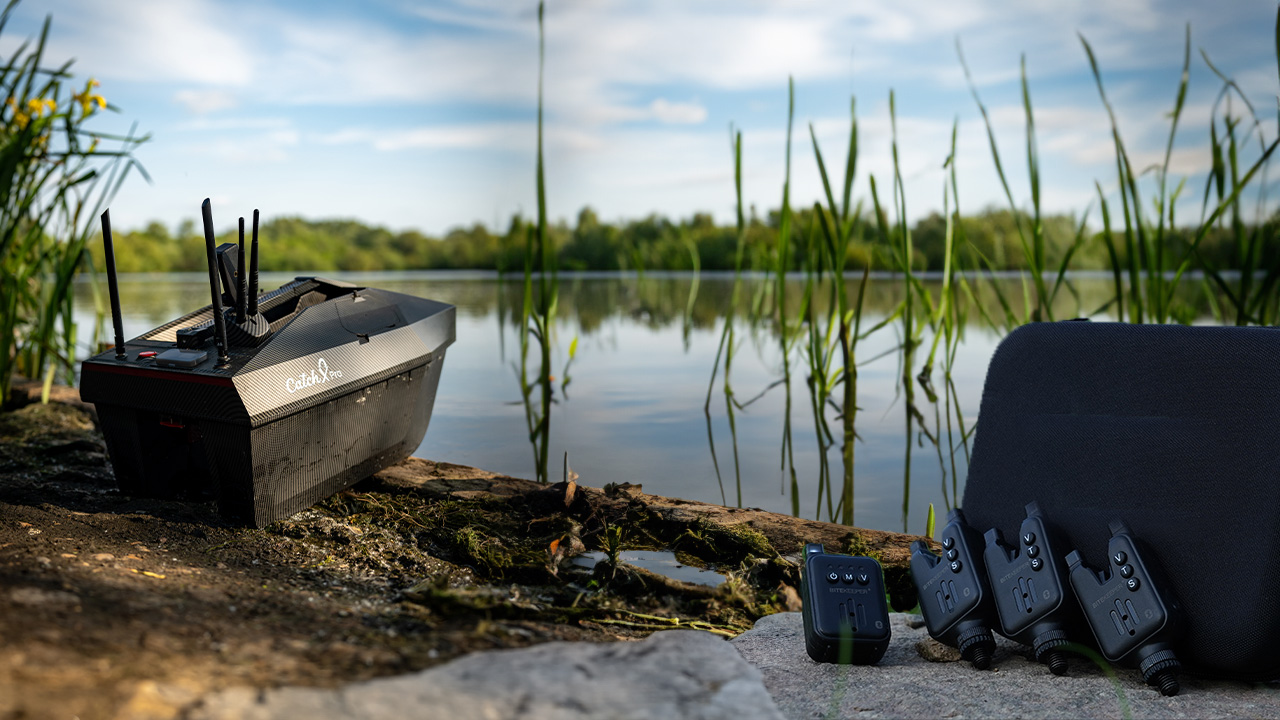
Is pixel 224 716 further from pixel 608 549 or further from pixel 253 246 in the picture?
pixel 253 246

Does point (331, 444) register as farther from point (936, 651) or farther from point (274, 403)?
point (936, 651)

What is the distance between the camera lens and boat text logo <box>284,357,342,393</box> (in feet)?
7.25

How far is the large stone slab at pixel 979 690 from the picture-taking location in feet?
4.99

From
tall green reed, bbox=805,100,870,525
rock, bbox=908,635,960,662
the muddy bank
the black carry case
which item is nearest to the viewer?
the muddy bank

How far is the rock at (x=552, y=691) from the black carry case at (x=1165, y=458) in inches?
37.5

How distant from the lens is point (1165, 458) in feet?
5.88

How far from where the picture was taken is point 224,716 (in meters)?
1.10

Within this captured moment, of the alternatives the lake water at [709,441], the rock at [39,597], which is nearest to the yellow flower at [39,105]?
the lake water at [709,441]

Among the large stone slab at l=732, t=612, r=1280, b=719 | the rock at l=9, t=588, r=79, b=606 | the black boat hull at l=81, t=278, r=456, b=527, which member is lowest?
the large stone slab at l=732, t=612, r=1280, b=719

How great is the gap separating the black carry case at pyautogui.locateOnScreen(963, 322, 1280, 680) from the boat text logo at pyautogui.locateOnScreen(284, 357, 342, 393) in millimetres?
1798

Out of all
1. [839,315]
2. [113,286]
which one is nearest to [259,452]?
[113,286]

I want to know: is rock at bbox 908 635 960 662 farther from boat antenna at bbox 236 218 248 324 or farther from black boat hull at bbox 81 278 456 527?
boat antenna at bbox 236 218 248 324

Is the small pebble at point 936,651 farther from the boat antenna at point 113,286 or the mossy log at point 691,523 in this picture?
the boat antenna at point 113,286

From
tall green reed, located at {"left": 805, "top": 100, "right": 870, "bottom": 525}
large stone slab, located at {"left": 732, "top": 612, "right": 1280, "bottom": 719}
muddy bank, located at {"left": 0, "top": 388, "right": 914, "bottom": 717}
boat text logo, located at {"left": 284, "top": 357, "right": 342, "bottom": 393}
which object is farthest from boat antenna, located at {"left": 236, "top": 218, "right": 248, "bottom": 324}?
tall green reed, located at {"left": 805, "top": 100, "right": 870, "bottom": 525}
